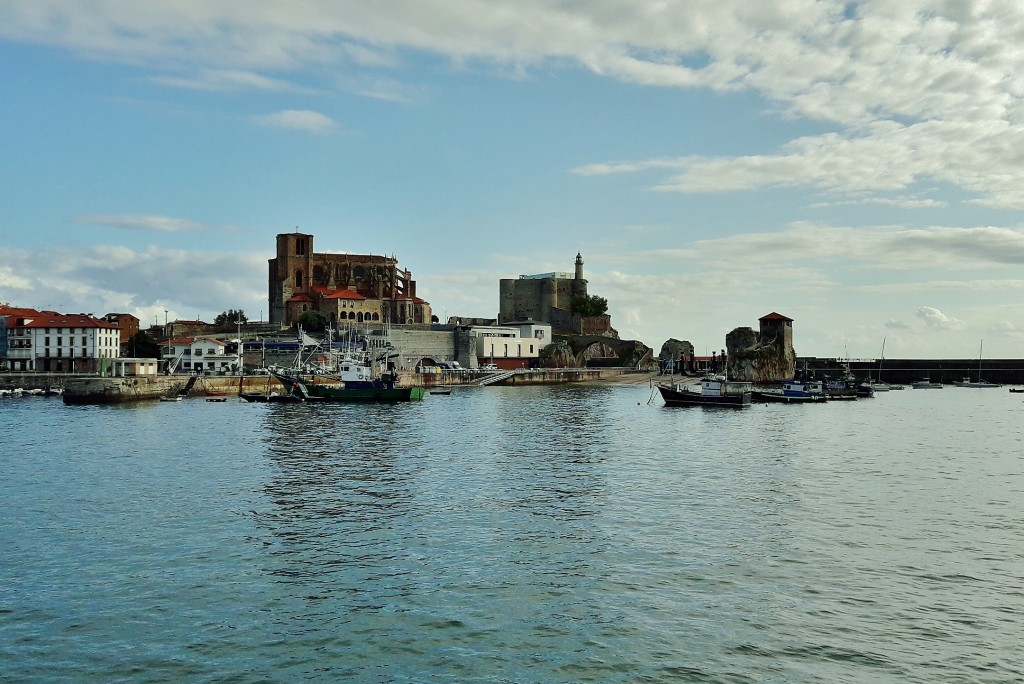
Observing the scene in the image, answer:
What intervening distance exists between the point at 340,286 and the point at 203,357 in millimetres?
33708

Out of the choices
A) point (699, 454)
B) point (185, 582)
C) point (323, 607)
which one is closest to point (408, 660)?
point (323, 607)

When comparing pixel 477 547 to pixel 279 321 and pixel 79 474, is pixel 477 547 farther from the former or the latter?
pixel 279 321

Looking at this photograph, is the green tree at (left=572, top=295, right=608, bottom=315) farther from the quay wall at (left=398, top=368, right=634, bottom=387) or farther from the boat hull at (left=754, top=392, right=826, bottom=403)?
the boat hull at (left=754, top=392, right=826, bottom=403)

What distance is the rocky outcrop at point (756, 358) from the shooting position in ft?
364

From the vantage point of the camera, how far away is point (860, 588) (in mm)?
17562

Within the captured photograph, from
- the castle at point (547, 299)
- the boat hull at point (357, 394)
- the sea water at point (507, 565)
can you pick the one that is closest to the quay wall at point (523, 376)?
the castle at point (547, 299)

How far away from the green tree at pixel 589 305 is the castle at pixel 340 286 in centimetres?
2672

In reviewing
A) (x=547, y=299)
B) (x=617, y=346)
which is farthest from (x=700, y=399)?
(x=547, y=299)

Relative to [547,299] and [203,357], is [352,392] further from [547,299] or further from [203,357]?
[547,299]

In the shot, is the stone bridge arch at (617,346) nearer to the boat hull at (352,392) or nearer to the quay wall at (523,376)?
the quay wall at (523,376)

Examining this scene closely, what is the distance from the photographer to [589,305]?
488 ft

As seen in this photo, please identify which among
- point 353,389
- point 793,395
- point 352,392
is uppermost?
point 353,389

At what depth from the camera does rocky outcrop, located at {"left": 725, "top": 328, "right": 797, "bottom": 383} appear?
111062 millimetres

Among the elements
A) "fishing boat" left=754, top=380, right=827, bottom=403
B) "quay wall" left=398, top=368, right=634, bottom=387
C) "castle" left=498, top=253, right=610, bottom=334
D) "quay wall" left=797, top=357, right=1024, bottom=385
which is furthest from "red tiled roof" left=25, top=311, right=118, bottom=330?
"quay wall" left=797, top=357, right=1024, bottom=385
